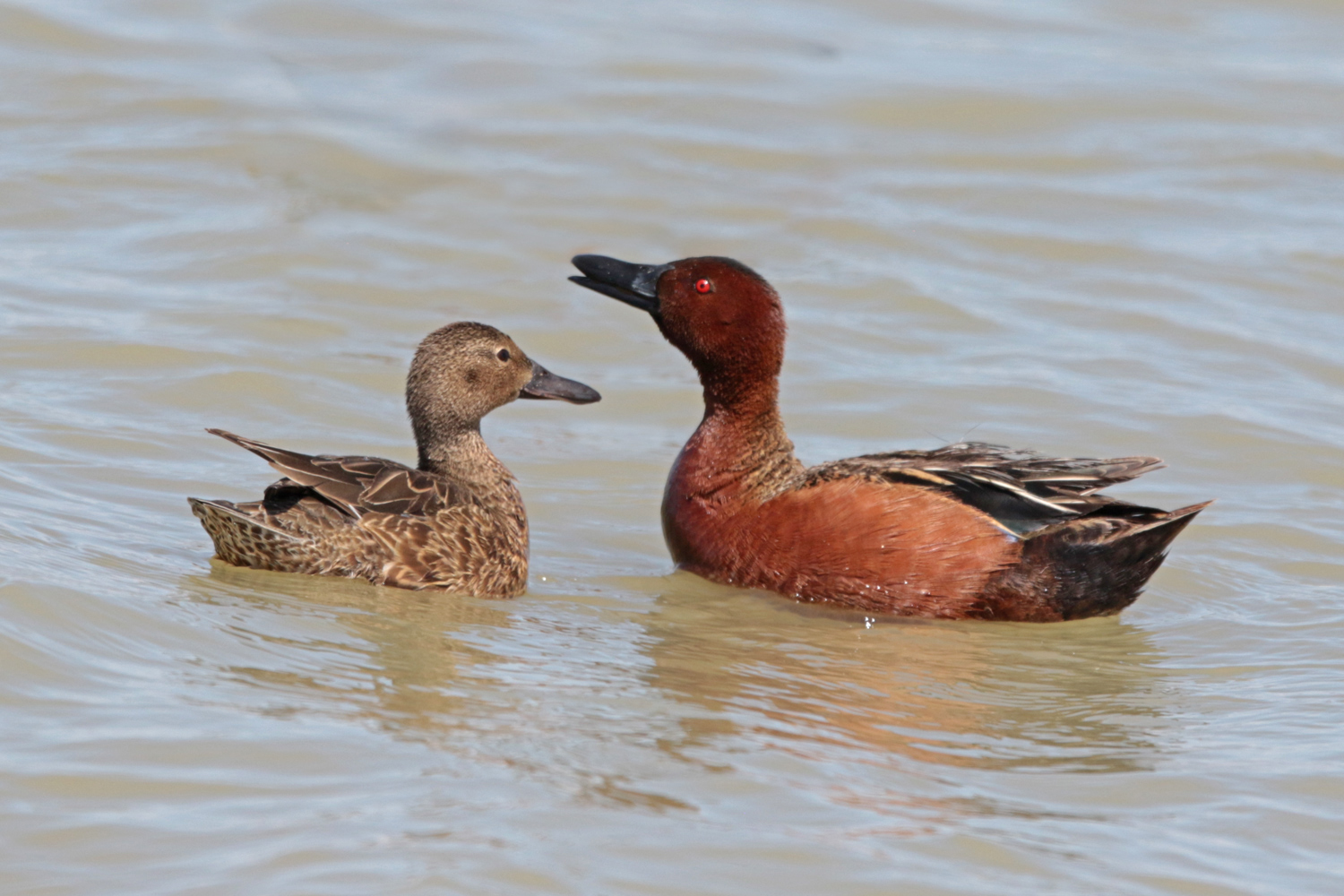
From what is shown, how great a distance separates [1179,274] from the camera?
1280cm

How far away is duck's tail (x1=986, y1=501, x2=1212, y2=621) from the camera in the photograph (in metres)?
7.71

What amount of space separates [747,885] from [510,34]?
13442mm

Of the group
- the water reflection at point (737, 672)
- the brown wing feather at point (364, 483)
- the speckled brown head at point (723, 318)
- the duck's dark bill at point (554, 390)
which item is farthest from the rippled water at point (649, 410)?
the speckled brown head at point (723, 318)

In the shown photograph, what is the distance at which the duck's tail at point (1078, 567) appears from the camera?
25.3 feet

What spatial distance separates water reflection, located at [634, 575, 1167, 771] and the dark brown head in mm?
1184

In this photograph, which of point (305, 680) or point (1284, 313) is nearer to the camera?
point (305, 680)

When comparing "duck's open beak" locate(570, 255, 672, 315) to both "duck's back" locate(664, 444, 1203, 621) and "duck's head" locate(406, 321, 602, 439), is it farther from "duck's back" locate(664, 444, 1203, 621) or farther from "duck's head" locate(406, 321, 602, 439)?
"duck's back" locate(664, 444, 1203, 621)

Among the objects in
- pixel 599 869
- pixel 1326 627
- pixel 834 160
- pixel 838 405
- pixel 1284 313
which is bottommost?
pixel 599 869

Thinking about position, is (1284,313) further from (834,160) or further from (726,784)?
(726,784)

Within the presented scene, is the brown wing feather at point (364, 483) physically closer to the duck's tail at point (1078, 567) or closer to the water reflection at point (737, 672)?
the water reflection at point (737, 672)

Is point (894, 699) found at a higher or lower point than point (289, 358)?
lower

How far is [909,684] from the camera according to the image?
6793mm

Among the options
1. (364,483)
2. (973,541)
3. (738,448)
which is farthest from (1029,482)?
(364,483)

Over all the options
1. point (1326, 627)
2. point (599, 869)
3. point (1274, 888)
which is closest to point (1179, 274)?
point (1326, 627)
